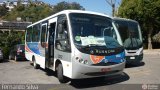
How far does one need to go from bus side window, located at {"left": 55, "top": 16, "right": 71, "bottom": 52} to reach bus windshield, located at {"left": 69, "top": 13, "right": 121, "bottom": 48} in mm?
374

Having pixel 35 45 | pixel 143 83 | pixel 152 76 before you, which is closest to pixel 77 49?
pixel 143 83

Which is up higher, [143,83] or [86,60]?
[86,60]

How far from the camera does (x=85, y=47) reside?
10.5 m

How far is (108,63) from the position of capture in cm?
1094

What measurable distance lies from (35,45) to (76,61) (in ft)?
22.8

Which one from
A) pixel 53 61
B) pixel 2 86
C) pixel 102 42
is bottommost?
pixel 2 86

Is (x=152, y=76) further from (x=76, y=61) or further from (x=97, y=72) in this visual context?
(x=76, y=61)

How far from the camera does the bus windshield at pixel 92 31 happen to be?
35.7 feet

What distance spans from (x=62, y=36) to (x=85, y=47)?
158 cm

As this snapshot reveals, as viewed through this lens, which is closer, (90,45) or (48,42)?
(90,45)

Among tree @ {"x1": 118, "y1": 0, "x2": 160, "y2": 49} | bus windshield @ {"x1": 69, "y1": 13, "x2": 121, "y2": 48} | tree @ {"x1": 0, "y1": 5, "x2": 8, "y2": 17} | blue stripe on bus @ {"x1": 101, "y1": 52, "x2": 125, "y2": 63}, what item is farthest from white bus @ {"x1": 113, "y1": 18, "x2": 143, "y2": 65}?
tree @ {"x1": 0, "y1": 5, "x2": 8, "y2": 17}

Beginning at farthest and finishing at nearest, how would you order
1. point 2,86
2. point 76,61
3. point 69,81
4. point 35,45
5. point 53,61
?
1. point 35,45
2. point 53,61
3. point 69,81
4. point 2,86
5. point 76,61

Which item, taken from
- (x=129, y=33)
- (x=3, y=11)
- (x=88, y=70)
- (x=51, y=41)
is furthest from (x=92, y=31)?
(x=3, y=11)

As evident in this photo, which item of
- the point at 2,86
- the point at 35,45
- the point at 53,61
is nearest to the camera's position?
the point at 2,86
